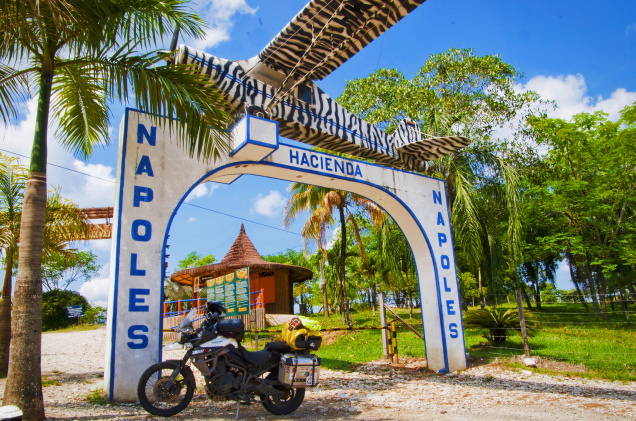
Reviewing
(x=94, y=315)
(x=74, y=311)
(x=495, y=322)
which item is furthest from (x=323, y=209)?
(x=94, y=315)

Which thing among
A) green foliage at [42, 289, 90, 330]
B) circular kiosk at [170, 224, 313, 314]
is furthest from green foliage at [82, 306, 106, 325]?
circular kiosk at [170, 224, 313, 314]

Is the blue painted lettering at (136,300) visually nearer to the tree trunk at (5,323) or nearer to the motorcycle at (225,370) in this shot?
the motorcycle at (225,370)

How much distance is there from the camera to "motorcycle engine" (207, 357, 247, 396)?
4797 mm

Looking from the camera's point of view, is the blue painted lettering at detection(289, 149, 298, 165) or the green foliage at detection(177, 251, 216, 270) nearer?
the blue painted lettering at detection(289, 149, 298, 165)

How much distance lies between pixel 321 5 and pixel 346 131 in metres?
2.59

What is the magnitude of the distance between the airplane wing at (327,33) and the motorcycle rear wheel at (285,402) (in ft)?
16.0

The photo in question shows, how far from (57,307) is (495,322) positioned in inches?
1033

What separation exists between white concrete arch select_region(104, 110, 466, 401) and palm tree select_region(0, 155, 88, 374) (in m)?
3.21

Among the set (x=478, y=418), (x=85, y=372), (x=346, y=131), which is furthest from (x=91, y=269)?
(x=478, y=418)

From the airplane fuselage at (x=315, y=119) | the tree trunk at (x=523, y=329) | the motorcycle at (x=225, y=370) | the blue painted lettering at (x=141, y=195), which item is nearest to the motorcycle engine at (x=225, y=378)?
the motorcycle at (x=225, y=370)

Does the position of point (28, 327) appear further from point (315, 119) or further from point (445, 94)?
point (445, 94)

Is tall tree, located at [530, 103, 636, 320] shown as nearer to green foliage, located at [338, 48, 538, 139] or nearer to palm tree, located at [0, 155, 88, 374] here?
green foliage, located at [338, 48, 538, 139]

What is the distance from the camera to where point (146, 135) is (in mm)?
6395

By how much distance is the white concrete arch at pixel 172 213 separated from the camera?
5691mm
